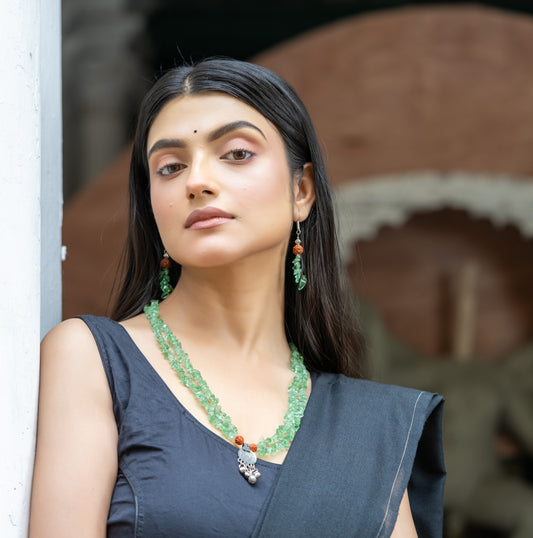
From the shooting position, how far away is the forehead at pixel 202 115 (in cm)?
142

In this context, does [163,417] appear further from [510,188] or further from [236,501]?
[510,188]

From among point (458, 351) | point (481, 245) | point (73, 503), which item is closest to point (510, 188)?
point (481, 245)

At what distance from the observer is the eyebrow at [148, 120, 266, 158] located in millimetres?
1403

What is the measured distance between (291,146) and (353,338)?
0.41 metres

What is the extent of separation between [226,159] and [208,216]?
11cm

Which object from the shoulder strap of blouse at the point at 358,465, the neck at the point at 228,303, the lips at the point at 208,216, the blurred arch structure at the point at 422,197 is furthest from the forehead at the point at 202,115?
the blurred arch structure at the point at 422,197

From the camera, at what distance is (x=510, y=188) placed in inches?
132

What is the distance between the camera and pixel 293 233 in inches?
65.1

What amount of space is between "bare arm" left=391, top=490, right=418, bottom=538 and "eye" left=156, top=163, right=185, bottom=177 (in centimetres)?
68

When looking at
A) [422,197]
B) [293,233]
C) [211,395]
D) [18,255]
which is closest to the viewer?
[18,255]

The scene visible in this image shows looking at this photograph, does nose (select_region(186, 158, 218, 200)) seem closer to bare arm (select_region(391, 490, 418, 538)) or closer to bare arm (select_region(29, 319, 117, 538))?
bare arm (select_region(29, 319, 117, 538))

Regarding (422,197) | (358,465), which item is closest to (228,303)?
(358,465)

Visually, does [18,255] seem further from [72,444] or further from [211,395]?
[211,395]

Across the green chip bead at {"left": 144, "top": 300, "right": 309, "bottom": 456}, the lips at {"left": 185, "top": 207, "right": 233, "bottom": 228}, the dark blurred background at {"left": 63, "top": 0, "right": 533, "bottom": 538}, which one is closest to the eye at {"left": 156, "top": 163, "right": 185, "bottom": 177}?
the lips at {"left": 185, "top": 207, "right": 233, "bottom": 228}
